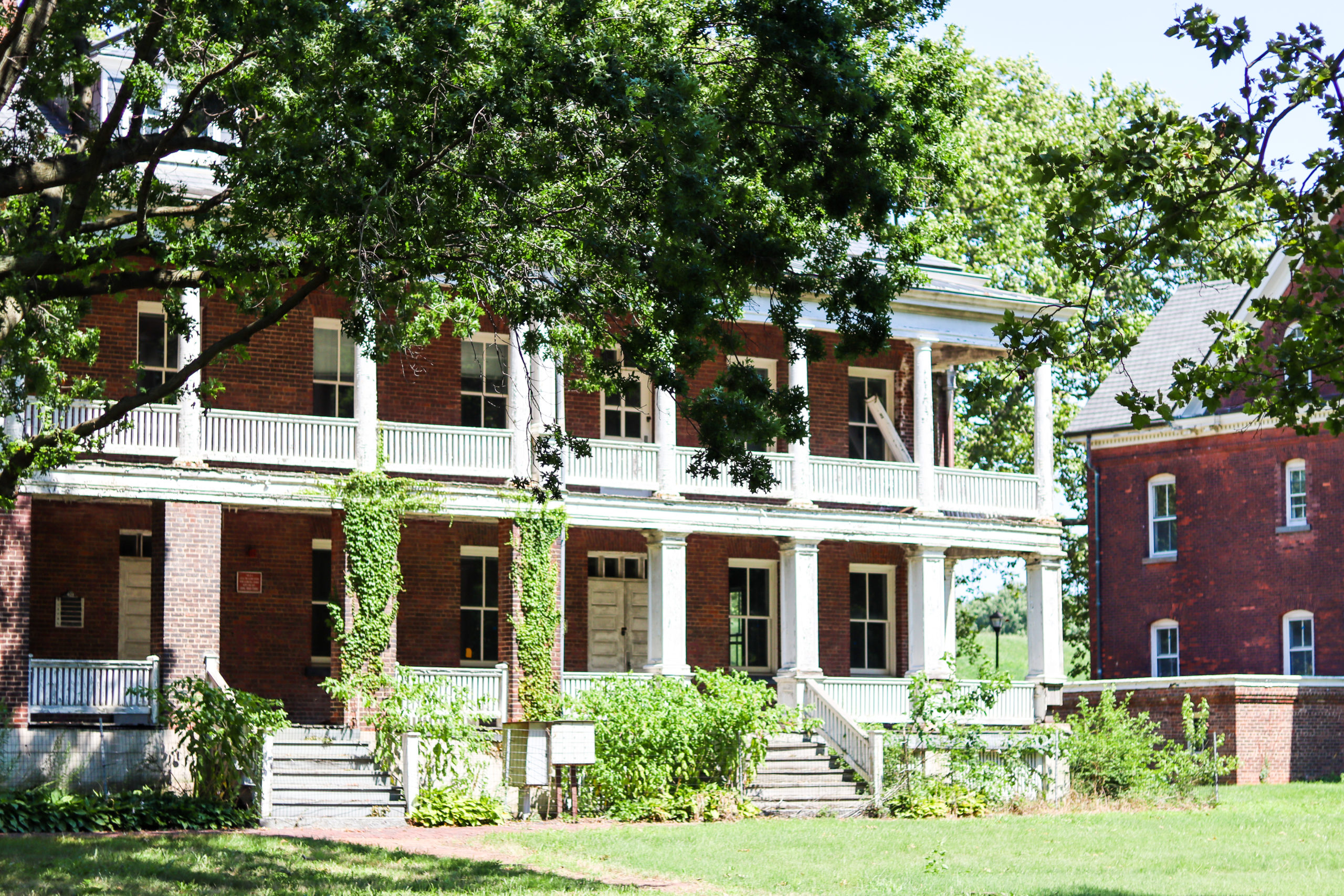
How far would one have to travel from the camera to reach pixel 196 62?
15.1 metres

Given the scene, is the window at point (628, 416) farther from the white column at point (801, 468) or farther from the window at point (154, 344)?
the window at point (154, 344)

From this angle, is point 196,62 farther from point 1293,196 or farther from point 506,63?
point 1293,196

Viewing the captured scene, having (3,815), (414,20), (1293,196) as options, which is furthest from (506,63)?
(3,815)

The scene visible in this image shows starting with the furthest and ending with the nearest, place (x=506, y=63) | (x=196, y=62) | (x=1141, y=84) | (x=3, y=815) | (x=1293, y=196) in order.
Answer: (x=1141, y=84), (x=3, y=815), (x=196, y=62), (x=506, y=63), (x=1293, y=196)

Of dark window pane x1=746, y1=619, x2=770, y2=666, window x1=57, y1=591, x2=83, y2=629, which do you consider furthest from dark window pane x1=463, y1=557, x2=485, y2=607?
window x1=57, y1=591, x2=83, y2=629

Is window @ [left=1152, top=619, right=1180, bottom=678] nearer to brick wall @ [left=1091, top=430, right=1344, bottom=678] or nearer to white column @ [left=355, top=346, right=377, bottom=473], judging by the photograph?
brick wall @ [left=1091, top=430, right=1344, bottom=678]

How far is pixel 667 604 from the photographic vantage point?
2634cm

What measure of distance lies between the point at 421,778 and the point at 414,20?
11672 mm

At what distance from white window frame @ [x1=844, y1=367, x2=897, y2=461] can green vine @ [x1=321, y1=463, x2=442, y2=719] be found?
9.52 metres

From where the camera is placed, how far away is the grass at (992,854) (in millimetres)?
15180

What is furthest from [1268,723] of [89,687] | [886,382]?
[89,687]

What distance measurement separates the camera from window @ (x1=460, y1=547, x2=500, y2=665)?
89.7 feet

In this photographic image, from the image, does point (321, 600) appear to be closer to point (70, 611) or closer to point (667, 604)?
point (70, 611)

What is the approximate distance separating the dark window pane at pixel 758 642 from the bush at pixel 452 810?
8.94 metres
